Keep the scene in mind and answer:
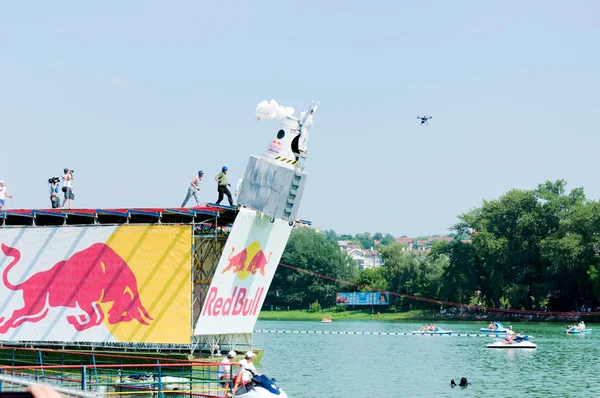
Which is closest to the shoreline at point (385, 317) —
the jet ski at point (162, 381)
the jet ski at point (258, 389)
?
the jet ski at point (162, 381)

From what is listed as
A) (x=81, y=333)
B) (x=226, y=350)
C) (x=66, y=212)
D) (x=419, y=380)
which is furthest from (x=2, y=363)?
(x=419, y=380)

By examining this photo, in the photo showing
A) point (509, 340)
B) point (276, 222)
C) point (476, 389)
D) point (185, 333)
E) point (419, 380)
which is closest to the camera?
point (185, 333)

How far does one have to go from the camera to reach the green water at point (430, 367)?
38.1 m

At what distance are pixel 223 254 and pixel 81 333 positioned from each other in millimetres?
6594

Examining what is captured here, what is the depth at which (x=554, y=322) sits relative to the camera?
106 m

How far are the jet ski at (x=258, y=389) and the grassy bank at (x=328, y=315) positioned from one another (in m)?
108

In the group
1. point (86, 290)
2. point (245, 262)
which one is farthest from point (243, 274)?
point (86, 290)

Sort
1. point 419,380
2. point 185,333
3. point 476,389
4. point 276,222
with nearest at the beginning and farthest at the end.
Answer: point 185,333
point 276,222
point 476,389
point 419,380

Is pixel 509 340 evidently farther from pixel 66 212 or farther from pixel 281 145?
pixel 66 212

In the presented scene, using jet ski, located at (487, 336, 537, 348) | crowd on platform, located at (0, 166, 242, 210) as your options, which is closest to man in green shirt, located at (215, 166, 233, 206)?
crowd on platform, located at (0, 166, 242, 210)

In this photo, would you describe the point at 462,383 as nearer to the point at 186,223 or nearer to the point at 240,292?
the point at 240,292

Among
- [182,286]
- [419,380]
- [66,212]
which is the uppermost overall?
[66,212]

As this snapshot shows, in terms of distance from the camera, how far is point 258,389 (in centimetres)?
2377

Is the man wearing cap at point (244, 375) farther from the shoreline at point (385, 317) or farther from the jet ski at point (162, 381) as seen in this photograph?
the shoreline at point (385, 317)
